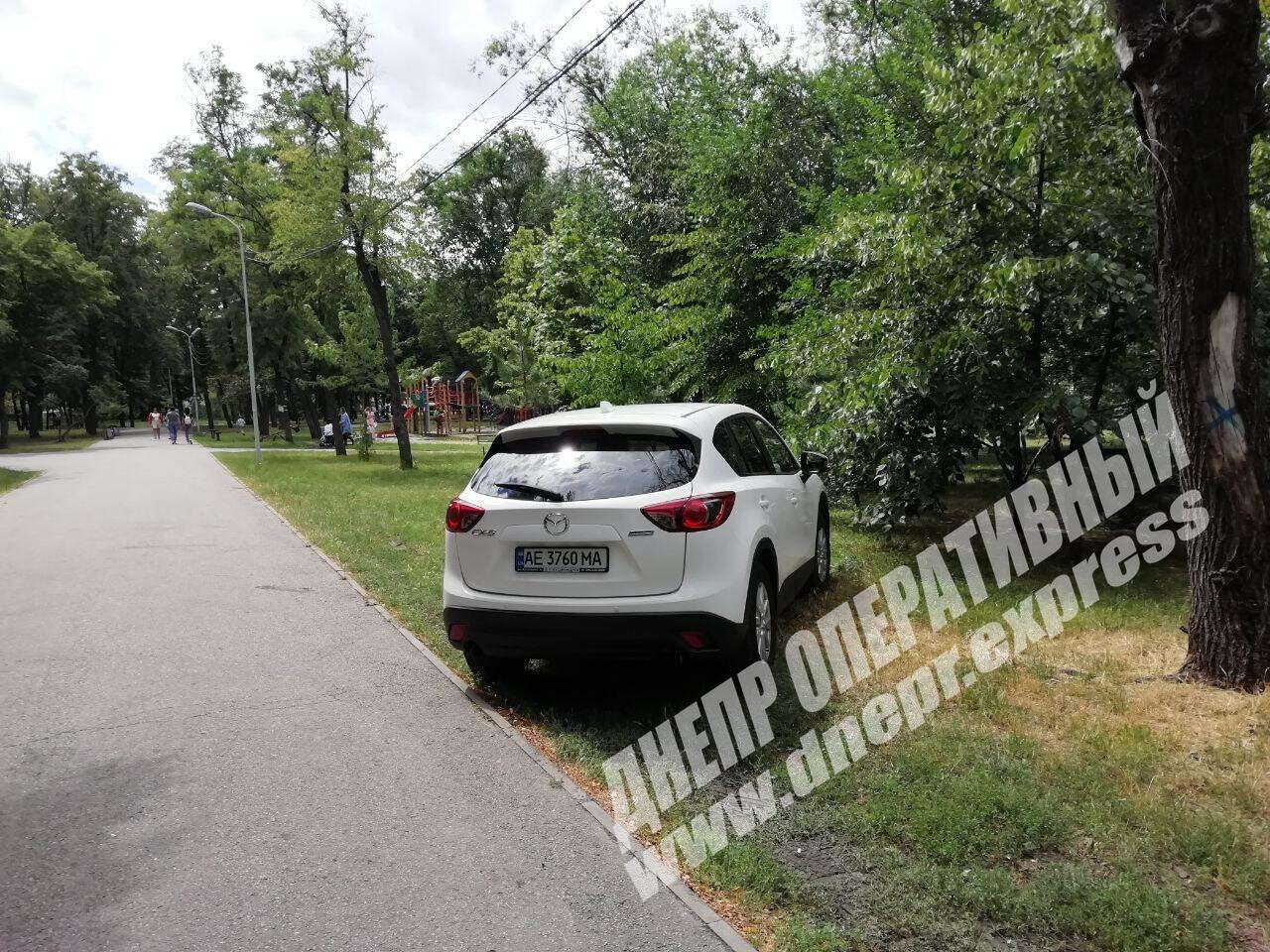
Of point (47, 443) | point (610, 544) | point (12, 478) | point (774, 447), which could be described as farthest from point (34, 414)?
point (610, 544)

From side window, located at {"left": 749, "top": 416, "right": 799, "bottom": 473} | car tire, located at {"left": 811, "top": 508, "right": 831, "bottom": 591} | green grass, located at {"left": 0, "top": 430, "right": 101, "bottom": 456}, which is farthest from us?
green grass, located at {"left": 0, "top": 430, "right": 101, "bottom": 456}

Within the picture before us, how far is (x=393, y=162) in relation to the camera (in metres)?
23.3

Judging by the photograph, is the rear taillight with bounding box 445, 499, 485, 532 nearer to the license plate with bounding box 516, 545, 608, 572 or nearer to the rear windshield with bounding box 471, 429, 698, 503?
the rear windshield with bounding box 471, 429, 698, 503

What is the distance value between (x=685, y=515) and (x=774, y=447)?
247cm

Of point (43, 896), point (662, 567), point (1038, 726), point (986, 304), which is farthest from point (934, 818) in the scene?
point (986, 304)

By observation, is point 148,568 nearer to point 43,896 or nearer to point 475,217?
point 43,896

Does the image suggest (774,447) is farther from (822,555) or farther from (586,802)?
(586,802)

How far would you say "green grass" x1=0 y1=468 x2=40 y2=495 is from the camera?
1889 centimetres

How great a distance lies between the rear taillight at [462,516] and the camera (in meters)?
4.66

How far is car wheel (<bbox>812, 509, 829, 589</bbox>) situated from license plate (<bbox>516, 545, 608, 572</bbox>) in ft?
10.0

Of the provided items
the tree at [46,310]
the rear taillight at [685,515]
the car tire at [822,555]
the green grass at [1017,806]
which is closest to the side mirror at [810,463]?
the car tire at [822,555]

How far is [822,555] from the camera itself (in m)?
7.32

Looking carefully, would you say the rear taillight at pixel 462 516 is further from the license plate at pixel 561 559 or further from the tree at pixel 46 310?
the tree at pixel 46 310

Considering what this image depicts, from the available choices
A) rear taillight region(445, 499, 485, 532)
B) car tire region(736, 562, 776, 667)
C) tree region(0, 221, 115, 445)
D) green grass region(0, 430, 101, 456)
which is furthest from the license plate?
tree region(0, 221, 115, 445)
